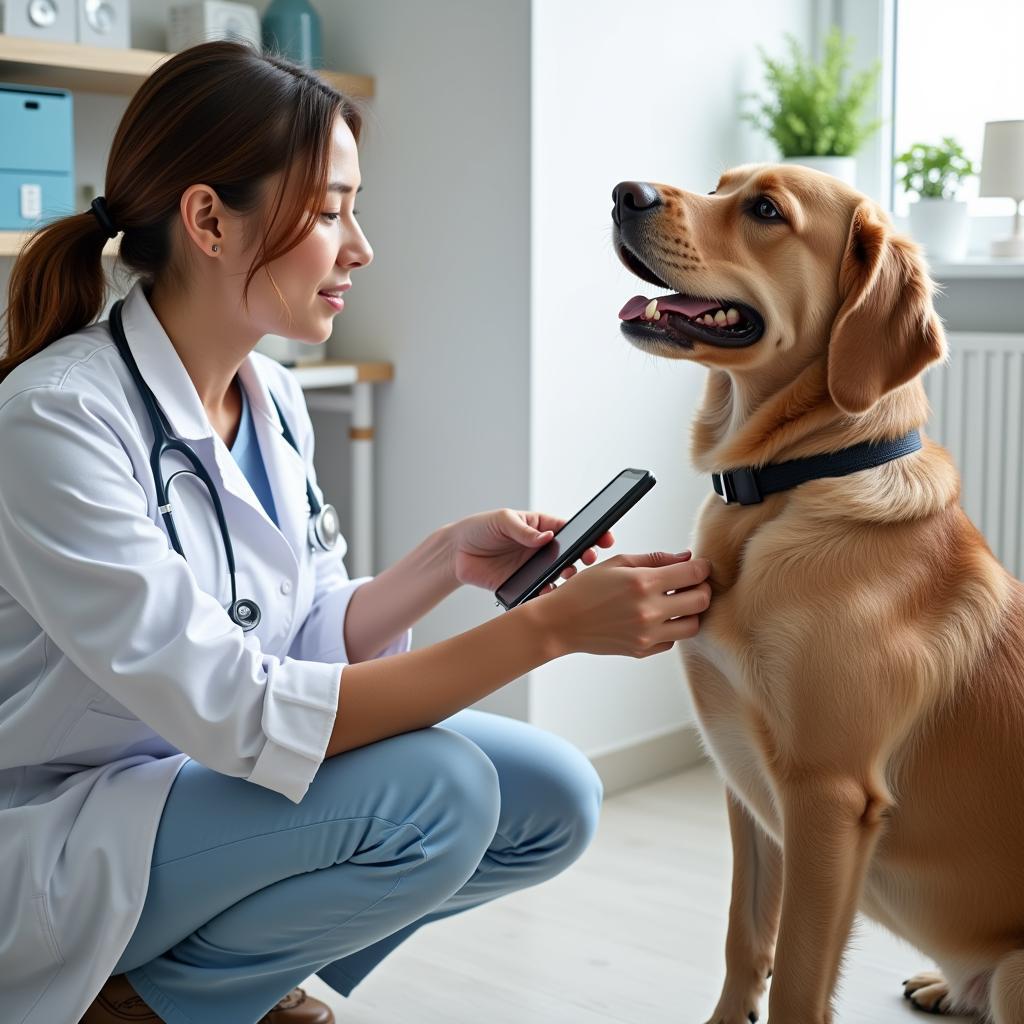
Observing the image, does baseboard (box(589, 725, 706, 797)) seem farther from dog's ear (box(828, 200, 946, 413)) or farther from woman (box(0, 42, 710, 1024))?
dog's ear (box(828, 200, 946, 413))

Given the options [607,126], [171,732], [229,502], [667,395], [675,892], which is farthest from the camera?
[667,395]

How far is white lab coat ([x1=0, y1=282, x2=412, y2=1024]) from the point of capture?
1.22 meters

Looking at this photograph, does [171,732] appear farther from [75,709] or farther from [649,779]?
[649,779]

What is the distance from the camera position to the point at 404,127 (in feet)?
8.32

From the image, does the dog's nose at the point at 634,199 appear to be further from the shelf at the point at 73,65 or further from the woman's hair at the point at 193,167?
the shelf at the point at 73,65

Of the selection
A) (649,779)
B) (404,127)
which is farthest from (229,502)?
(649,779)

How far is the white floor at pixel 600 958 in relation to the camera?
1.75 meters

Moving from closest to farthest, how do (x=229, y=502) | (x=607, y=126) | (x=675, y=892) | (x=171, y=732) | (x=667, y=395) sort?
(x=171, y=732)
(x=229, y=502)
(x=675, y=892)
(x=607, y=126)
(x=667, y=395)

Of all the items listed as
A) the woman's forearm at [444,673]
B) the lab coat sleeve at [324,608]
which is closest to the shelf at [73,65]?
the lab coat sleeve at [324,608]

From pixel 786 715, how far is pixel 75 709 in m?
0.69

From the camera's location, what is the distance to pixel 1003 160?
101 inches

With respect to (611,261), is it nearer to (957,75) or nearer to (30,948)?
(957,75)

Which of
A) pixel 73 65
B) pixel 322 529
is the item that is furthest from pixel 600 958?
pixel 73 65

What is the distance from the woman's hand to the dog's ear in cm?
39
